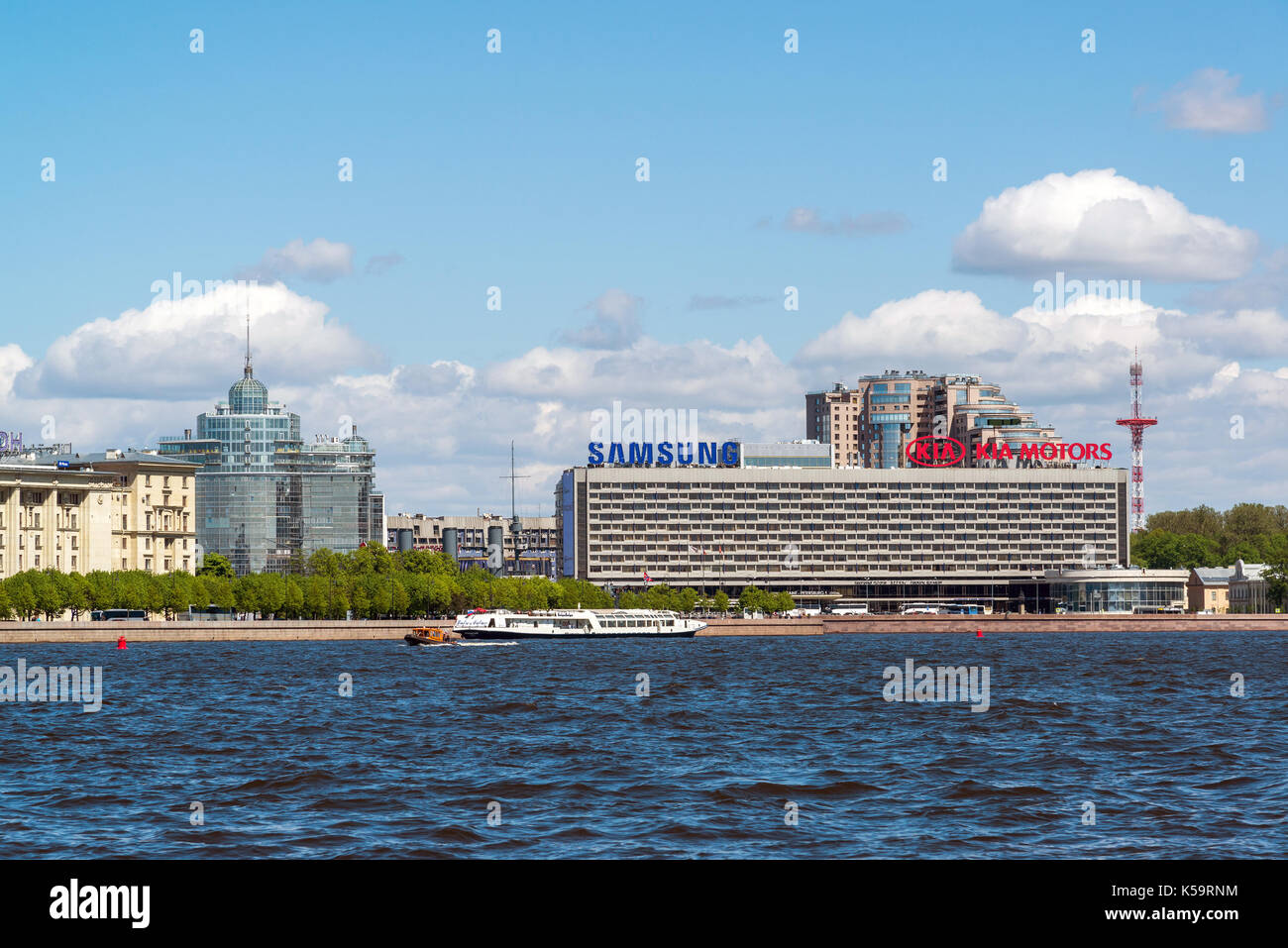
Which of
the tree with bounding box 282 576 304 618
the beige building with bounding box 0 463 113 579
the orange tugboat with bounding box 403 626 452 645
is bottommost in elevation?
the orange tugboat with bounding box 403 626 452 645

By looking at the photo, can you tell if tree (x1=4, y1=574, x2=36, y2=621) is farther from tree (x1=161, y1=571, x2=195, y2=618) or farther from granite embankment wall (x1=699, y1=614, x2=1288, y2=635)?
granite embankment wall (x1=699, y1=614, x2=1288, y2=635)

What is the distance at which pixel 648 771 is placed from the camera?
34375mm

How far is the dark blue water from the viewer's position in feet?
80.8

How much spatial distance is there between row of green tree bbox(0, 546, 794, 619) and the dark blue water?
258ft

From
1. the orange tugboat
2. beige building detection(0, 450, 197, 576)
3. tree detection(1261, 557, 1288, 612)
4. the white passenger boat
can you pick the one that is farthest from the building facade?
tree detection(1261, 557, 1288, 612)

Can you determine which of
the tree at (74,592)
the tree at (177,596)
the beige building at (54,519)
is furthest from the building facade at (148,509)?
the tree at (74,592)

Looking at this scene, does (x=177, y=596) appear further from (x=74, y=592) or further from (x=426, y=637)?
(x=426, y=637)

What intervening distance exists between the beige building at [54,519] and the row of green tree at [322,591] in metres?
14.3

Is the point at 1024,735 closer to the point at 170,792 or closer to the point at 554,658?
the point at 170,792
